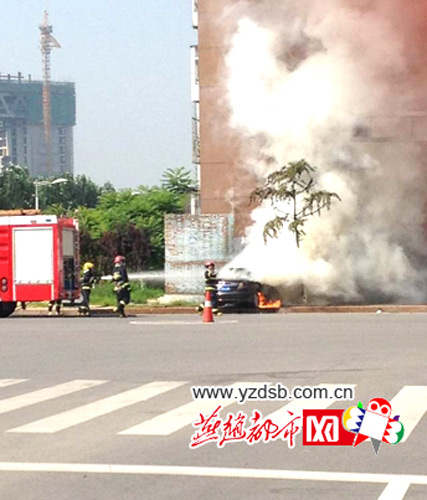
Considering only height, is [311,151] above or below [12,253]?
above

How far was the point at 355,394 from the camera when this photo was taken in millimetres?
13258

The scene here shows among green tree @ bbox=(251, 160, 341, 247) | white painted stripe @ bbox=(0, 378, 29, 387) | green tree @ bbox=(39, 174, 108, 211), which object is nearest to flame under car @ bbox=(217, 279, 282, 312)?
green tree @ bbox=(251, 160, 341, 247)

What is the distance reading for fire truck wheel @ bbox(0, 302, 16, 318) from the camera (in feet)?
110

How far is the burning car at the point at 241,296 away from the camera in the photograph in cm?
3522

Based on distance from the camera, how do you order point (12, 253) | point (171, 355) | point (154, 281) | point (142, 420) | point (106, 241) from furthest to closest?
point (106, 241)
point (154, 281)
point (12, 253)
point (171, 355)
point (142, 420)

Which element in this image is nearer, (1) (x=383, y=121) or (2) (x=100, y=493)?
(2) (x=100, y=493)

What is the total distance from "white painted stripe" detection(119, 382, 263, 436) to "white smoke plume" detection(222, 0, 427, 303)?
2565cm

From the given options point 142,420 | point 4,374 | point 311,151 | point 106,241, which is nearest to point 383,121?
point 311,151

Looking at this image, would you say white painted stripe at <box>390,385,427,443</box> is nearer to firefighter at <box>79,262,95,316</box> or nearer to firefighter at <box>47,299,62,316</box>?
firefighter at <box>79,262,95,316</box>

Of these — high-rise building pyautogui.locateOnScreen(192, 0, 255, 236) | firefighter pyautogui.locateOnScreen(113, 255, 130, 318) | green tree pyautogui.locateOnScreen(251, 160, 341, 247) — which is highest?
high-rise building pyautogui.locateOnScreen(192, 0, 255, 236)

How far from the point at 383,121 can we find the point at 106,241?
65.9 feet

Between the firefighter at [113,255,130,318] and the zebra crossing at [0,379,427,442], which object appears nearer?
the zebra crossing at [0,379,427,442]

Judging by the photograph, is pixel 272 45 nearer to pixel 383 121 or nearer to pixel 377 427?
pixel 383 121

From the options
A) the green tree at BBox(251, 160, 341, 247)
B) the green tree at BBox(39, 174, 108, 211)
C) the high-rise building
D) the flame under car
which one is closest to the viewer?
the flame under car
